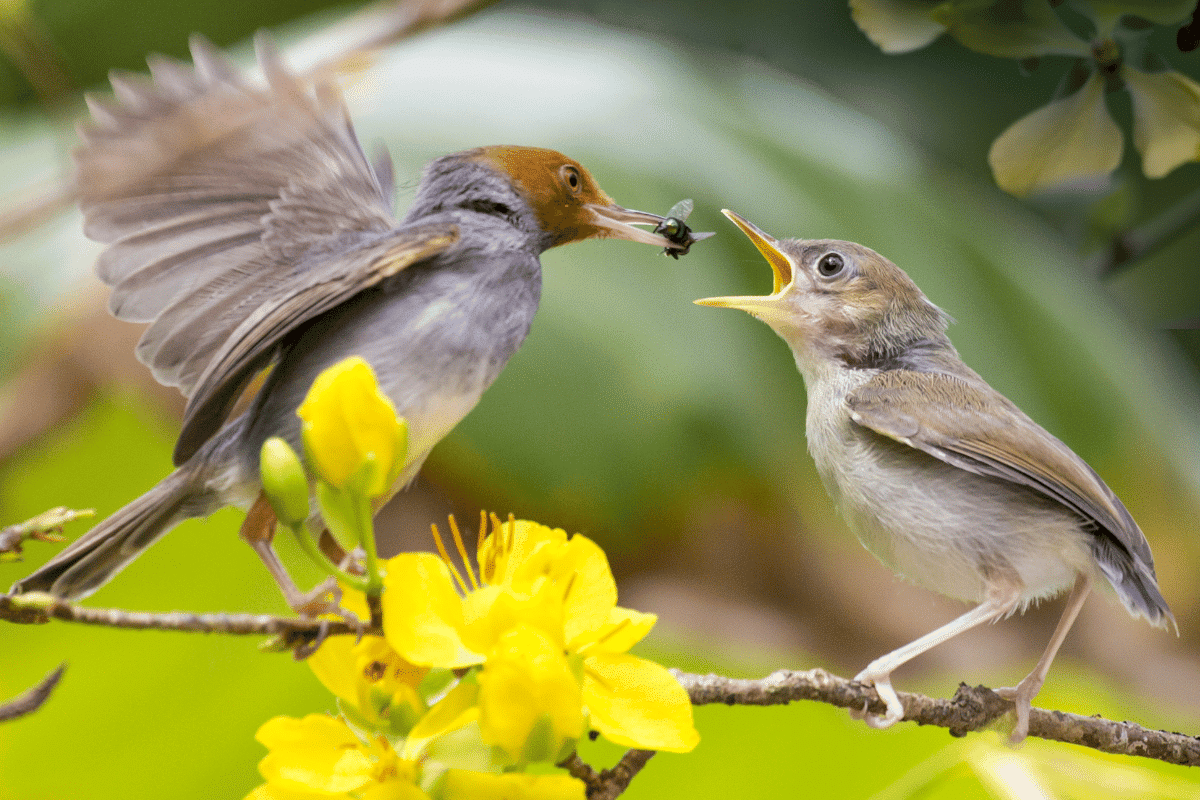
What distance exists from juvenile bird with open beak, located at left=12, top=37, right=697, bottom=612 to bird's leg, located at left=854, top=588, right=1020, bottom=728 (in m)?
0.23

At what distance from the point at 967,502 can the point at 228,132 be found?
439 millimetres

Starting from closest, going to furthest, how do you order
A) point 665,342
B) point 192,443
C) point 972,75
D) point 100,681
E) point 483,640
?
point 483,640
point 192,443
point 100,681
point 972,75
point 665,342

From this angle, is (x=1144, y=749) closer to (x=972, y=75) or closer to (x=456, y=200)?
(x=456, y=200)

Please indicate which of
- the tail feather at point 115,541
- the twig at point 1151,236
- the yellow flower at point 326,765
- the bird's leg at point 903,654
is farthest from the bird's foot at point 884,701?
the twig at point 1151,236

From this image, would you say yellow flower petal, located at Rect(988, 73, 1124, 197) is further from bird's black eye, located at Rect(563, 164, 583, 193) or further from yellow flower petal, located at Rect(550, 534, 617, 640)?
yellow flower petal, located at Rect(550, 534, 617, 640)

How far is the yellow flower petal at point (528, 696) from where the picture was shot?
0.31 meters

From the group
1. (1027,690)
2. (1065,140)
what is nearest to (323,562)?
(1027,690)

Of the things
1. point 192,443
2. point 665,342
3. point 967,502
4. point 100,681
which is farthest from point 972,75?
point 100,681

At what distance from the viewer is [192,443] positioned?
45 cm

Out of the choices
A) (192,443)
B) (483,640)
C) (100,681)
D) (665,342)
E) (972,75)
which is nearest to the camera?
(483,640)

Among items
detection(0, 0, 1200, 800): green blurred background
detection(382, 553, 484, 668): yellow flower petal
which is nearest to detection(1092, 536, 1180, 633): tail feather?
detection(0, 0, 1200, 800): green blurred background

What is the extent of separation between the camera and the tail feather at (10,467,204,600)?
393 mm

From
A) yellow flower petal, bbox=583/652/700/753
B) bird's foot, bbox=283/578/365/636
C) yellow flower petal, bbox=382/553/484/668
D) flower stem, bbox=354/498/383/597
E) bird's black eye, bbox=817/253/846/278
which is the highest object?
flower stem, bbox=354/498/383/597

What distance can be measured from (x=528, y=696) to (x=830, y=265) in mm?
287
